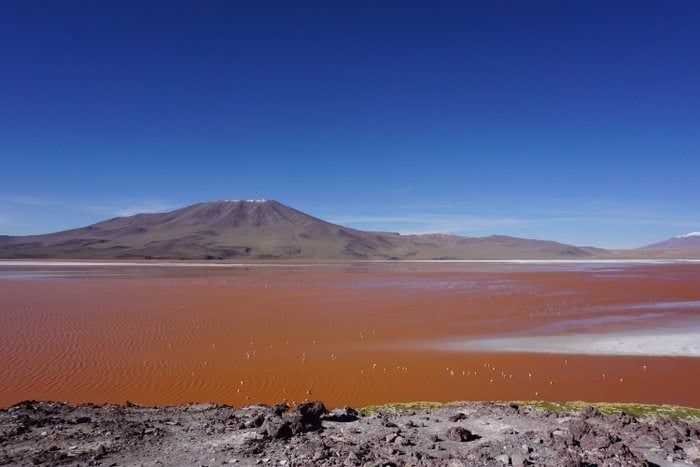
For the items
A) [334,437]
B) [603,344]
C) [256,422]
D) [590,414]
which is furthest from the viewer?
[603,344]

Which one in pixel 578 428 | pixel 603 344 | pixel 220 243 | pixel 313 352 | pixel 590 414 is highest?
pixel 220 243

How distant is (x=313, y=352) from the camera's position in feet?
52.9

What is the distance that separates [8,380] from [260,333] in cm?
853

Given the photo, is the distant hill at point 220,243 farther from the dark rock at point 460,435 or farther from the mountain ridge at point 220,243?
the dark rock at point 460,435

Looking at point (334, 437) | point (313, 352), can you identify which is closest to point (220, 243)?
point (313, 352)

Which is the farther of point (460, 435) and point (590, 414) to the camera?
point (590, 414)

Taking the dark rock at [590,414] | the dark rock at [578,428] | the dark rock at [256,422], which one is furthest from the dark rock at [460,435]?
the dark rock at [256,422]

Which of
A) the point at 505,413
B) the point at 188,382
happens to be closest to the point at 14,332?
the point at 188,382

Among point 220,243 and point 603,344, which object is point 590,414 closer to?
point 603,344

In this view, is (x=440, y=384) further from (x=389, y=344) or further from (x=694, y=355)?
(x=694, y=355)

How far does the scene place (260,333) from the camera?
63.5 ft

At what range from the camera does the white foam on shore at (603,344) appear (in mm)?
15891

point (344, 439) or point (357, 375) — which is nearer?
point (344, 439)

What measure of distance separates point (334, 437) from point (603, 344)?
13.7m
